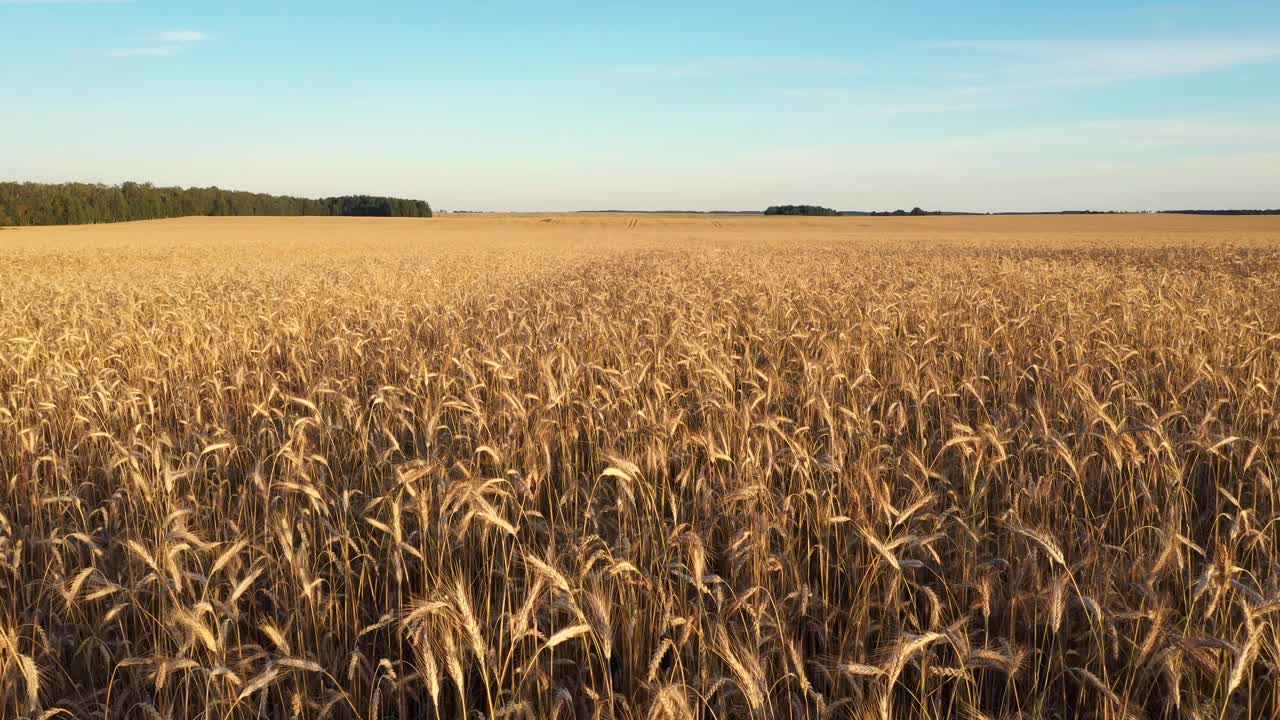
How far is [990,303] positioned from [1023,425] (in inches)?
246

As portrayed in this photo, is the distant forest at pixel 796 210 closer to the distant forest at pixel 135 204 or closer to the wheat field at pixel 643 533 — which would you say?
the distant forest at pixel 135 204

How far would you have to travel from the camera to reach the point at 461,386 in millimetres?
5184

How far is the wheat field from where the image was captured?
6.40 feet

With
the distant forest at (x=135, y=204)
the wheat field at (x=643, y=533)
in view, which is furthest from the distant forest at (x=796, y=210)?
the wheat field at (x=643, y=533)

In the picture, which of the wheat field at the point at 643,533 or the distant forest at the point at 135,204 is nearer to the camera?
the wheat field at the point at 643,533

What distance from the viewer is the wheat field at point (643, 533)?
1.95m

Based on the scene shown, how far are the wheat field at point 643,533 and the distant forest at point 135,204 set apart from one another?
91003 millimetres

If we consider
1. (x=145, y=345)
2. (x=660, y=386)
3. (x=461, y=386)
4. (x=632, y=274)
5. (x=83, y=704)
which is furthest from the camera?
(x=632, y=274)

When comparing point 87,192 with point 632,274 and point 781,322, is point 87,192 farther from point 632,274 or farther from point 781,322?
point 781,322

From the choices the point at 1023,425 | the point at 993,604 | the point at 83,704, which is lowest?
the point at 83,704

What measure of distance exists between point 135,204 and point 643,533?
339ft

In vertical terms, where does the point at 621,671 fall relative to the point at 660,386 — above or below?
below

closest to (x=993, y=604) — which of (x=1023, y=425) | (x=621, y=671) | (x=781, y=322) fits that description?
(x=621, y=671)

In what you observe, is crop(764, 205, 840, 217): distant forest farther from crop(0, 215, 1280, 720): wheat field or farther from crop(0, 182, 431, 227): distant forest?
crop(0, 215, 1280, 720): wheat field
